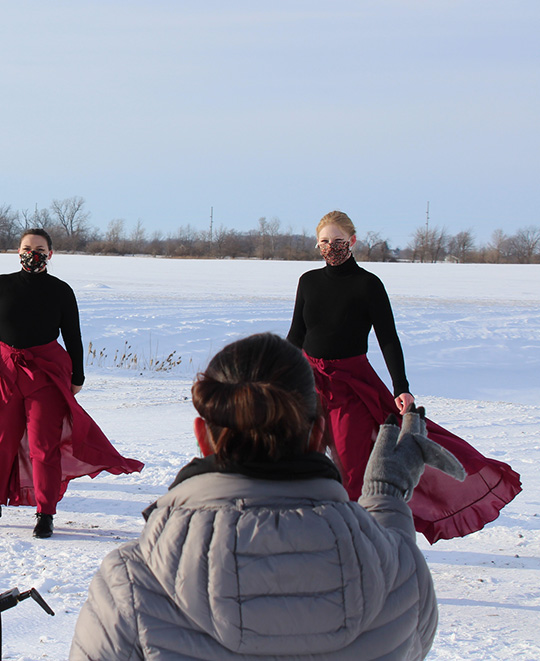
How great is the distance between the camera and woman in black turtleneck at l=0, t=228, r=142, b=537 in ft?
15.2

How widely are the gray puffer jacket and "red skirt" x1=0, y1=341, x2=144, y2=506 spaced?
354 cm

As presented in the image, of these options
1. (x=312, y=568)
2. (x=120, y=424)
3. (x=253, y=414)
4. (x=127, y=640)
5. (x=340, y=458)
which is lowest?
(x=120, y=424)

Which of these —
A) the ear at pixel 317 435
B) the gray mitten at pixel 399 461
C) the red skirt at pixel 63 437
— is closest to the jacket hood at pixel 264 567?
the ear at pixel 317 435

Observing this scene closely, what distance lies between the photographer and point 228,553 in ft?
3.94

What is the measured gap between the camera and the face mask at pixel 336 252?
4.19m

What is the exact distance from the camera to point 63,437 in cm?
486

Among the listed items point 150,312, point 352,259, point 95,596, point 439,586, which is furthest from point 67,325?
point 150,312

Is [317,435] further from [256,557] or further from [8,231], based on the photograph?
[8,231]

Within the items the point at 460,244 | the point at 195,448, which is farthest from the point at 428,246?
the point at 195,448

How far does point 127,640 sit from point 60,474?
360 cm

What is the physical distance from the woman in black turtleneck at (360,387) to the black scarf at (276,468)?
263cm

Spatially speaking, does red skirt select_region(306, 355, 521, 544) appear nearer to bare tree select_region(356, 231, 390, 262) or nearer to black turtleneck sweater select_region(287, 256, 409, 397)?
black turtleneck sweater select_region(287, 256, 409, 397)

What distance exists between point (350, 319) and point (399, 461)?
2528 mm

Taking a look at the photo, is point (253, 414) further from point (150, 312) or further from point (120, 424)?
point (150, 312)
